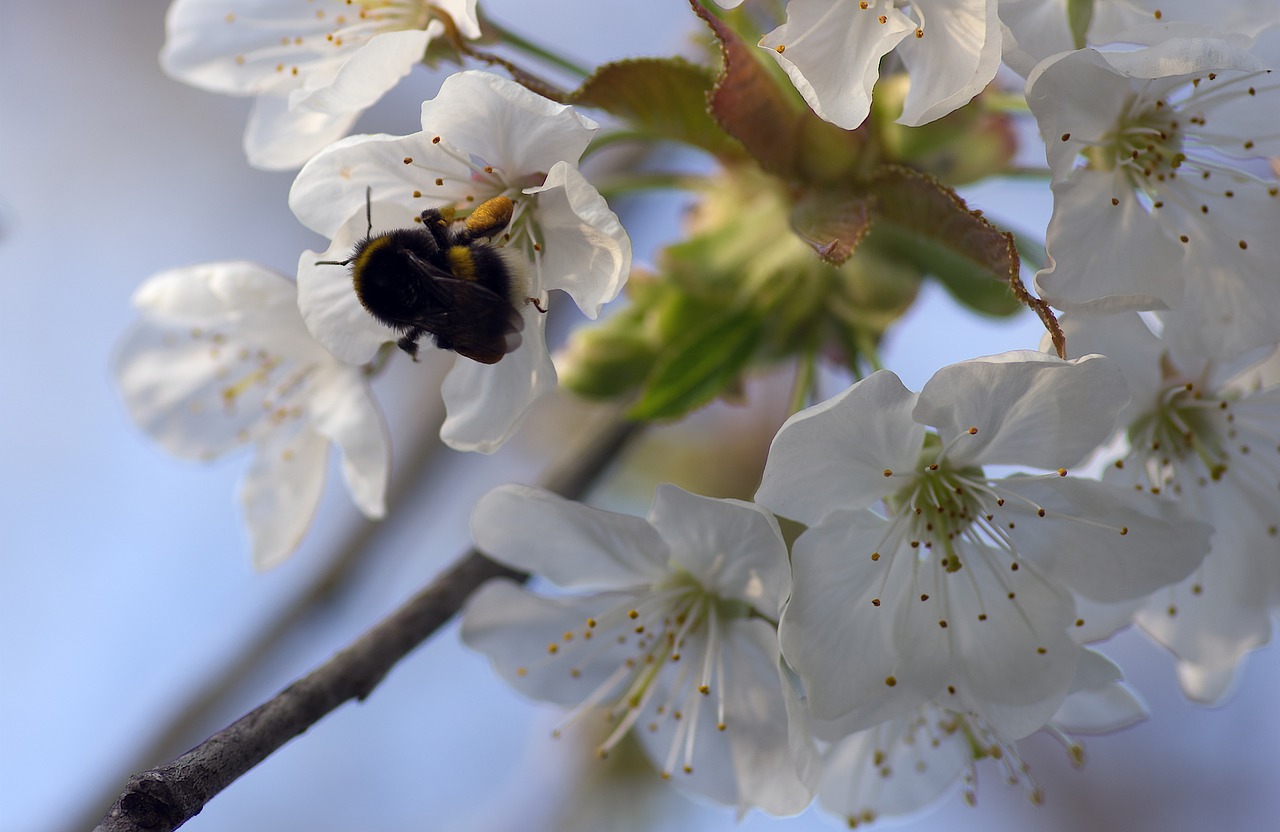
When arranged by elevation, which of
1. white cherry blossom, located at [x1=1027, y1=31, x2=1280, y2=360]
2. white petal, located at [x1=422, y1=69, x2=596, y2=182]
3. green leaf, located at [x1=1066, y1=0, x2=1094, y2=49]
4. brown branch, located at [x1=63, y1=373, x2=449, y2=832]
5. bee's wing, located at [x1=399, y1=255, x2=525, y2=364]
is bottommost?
brown branch, located at [x1=63, y1=373, x2=449, y2=832]

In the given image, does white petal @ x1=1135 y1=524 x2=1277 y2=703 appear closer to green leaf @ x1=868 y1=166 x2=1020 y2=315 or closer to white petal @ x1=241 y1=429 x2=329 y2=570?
green leaf @ x1=868 y1=166 x2=1020 y2=315

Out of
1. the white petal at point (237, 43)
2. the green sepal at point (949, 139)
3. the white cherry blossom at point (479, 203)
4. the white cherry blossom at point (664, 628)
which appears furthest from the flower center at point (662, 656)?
the white petal at point (237, 43)

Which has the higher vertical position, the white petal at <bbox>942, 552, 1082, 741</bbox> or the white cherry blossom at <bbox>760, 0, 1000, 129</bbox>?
the white cherry blossom at <bbox>760, 0, 1000, 129</bbox>

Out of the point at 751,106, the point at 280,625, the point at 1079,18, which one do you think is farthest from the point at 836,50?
the point at 280,625

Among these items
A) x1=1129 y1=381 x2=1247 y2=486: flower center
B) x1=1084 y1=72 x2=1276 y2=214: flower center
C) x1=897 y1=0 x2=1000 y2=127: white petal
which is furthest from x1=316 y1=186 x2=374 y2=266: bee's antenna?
x1=1129 y1=381 x2=1247 y2=486: flower center

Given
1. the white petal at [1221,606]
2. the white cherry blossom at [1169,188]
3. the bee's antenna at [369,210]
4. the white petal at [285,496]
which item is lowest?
the white petal at [1221,606]

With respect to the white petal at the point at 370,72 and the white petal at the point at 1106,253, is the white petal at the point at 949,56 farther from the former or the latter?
the white petal at the point at 370,72

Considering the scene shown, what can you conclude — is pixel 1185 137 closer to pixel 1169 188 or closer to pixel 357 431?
pixel 1169 188
